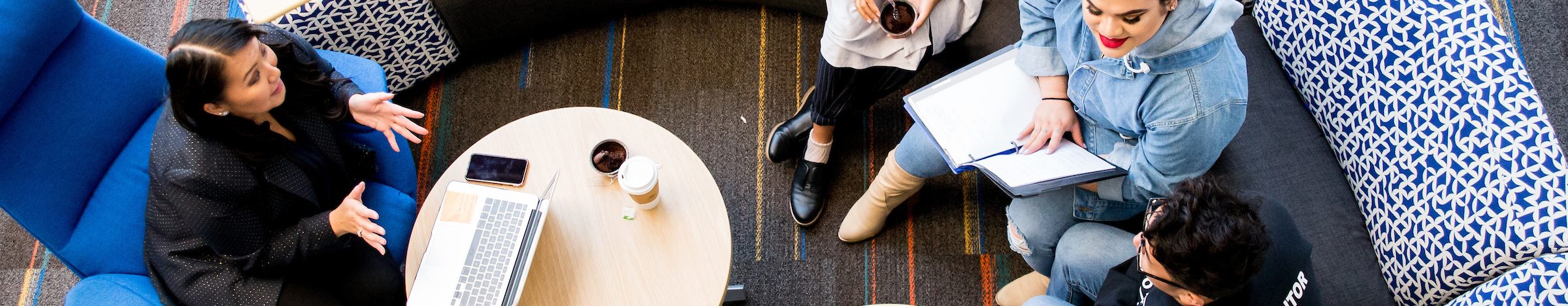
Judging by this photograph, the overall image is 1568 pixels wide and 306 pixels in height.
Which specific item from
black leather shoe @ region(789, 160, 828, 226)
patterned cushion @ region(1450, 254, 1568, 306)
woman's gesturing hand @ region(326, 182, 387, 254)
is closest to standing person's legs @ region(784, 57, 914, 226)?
black leather shoe @ region(789, 160, 828, 226)

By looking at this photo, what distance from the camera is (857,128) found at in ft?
7.69

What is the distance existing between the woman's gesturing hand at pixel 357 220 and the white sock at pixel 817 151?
3.46 ft

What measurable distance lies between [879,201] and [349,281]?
1.22 meters

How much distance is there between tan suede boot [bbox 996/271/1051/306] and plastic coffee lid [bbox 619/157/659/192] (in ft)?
3.19

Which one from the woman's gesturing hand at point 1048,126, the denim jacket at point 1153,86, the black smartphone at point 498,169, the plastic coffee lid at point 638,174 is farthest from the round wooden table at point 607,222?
the denim jacket at point 1153,86

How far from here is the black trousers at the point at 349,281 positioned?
1642mm

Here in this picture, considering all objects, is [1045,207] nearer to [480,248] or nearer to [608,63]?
[480,248]

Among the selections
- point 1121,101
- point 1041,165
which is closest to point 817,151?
point 1041,165

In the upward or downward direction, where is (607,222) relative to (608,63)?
upward

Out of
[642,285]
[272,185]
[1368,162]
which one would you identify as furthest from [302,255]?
[1368,162]

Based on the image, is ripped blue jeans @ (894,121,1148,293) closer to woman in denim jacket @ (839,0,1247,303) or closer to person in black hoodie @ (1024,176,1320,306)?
woman in denim jacket @ (839,0,1247,303)

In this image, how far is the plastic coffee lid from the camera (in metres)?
1.48

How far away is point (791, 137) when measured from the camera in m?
2.22

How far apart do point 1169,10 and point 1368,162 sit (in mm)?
750
